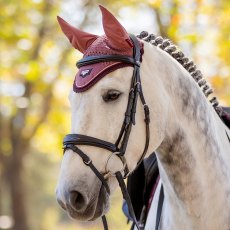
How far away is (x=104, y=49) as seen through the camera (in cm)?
343

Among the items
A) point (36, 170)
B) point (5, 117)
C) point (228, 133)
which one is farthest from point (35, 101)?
point (36, 170)

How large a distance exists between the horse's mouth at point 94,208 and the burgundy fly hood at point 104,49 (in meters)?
0.57

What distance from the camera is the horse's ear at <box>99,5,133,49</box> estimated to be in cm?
329

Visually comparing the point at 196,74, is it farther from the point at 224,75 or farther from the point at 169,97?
the point at 224,75

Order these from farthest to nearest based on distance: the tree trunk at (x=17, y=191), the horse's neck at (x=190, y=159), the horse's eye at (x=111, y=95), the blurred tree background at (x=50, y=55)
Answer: the tree trunk at (x=17, y=191) → the blurred tree background at (x=50, y=55) → the horse's neck at (x=190, y=159) → the horse's eye at (x=111, y=95)

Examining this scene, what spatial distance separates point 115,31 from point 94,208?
3.17 ft

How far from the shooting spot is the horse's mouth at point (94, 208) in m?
3.18

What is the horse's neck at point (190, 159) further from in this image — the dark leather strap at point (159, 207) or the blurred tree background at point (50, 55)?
the blurred tree background at point (50, 55)

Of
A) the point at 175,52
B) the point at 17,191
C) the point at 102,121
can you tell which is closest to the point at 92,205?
the point at 102,121

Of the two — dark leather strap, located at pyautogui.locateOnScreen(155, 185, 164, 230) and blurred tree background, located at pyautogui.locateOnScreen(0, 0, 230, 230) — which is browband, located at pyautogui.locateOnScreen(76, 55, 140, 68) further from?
blurred tree background, located at pyautogui.locateOnScreen(0, 0, 230, 230)

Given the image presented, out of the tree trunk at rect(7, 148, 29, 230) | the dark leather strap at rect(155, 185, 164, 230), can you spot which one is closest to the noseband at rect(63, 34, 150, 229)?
the dark leather strap at rect(155, 185, 164, 230)

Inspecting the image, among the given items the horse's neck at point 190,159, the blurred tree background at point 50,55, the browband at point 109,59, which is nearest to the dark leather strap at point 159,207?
the horse's neck at point 190,159

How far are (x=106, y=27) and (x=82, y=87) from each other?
360 millimetres

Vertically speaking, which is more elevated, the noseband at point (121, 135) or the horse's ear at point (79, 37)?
the horse's ear at point (79, 37)
